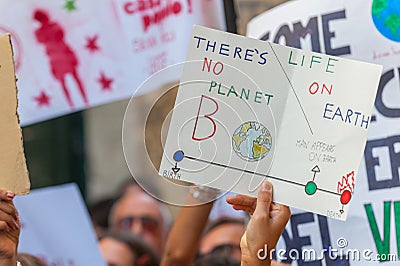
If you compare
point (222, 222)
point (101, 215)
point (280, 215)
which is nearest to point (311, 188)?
Answer: point (280, 215)

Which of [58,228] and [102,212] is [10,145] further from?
[102,212]

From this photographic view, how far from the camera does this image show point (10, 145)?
2.53 m

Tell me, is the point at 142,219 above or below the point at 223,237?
below

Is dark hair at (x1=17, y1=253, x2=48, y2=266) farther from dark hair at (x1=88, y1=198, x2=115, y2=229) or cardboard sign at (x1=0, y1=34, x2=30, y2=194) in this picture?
dark hair at (x1=88, y1=198, x2=115, y2=229)

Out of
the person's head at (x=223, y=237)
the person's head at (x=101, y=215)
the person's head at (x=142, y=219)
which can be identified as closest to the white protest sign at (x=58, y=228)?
the person's head at (x=223, y=237)

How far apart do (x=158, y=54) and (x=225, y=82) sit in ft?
4.25

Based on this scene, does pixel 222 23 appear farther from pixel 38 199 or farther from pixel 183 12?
pixel 38 199

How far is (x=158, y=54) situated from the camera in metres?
3.87

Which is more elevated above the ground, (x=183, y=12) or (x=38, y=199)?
(x=183, y=12)

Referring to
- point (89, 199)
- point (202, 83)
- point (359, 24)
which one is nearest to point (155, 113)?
point (202, 83)

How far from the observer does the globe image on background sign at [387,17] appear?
3076 millimetres

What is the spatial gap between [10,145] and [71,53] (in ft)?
4.75

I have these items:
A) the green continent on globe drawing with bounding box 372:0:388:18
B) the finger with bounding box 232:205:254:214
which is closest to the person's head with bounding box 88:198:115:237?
the green continent on globe drawing with bounding box 372:0:388:18

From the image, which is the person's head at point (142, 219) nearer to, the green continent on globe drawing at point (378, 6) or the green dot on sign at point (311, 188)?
the green continent on globe drawing at point (378, 6)
